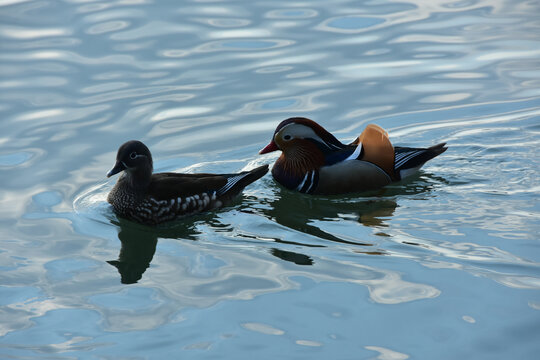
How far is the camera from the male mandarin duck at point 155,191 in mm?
8586

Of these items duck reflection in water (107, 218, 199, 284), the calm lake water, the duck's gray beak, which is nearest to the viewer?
the calm lake water

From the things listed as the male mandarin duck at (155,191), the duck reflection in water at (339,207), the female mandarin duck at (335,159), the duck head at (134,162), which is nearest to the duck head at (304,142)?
the female mandarin duck at (335,159)

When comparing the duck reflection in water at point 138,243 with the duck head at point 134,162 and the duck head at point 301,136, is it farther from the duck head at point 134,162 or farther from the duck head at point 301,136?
the duck head at point 301,136

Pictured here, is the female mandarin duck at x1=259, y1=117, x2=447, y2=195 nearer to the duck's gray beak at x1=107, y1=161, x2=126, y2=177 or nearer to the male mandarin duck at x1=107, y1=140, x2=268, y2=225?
the male mandarin duck at x1=107, y1=140, x2=268, y2=225

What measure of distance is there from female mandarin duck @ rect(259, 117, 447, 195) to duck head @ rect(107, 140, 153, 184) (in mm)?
1458

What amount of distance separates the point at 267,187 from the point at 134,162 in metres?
1.75

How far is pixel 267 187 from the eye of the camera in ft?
31.6

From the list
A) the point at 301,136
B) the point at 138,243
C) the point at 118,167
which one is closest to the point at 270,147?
the point at 301,136

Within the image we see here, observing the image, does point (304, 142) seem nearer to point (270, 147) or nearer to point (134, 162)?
point (270, 147)

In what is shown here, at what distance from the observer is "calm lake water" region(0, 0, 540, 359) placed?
652 cm

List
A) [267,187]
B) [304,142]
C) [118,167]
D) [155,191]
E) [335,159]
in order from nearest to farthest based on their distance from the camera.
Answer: [118,167] → [155,191] → [335,159] → [304,142] → [267,187]

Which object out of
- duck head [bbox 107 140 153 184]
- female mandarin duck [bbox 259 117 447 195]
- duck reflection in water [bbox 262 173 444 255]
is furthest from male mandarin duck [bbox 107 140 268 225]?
female mandarin duck [bbox 259 117 447 195]

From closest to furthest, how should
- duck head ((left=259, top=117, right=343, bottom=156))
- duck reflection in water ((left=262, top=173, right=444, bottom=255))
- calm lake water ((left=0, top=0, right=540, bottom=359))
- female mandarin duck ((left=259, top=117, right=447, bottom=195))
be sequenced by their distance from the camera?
calm lake water ((left=0, top=0, right=540, bottom=359)) → duck reflection in water ((left=262, top=173, right=444, bottom=255)) → female mandarin duck ((left=259, top=117, right=447, bottom=195)) → duck head ((left=259, top=117, right=343, bottom=156))

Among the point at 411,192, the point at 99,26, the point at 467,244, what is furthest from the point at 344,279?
the point at 99,26
